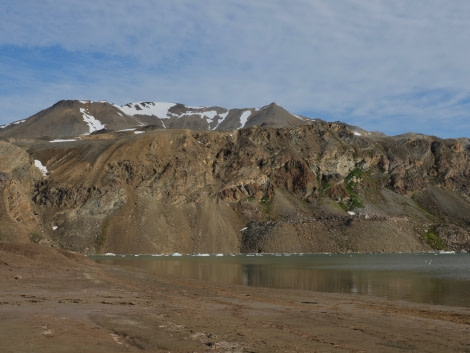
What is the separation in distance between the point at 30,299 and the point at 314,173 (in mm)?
141274

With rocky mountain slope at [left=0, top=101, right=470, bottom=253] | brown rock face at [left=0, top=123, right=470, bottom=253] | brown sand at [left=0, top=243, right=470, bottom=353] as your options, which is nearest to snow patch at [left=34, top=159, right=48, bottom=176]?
rocky mountain slope at [left=0, top=101, right=470, bottom=253]

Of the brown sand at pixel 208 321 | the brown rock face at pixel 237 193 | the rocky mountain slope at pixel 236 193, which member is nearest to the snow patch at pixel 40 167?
the rocky mountain slope at pixel 236 193

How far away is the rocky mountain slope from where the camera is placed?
379 ft

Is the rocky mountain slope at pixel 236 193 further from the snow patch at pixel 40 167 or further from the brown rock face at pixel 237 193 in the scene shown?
the snow patch at pixel 40 167

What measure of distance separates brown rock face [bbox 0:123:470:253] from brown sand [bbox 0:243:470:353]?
2895 inches

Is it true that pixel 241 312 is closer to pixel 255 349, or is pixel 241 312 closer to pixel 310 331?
pixel 310 331

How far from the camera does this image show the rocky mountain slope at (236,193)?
379ft

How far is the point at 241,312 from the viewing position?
951 inches

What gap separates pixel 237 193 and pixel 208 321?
12177cm

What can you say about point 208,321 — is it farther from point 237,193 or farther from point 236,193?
point 237,193

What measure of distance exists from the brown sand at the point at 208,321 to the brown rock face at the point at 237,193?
73.5 m

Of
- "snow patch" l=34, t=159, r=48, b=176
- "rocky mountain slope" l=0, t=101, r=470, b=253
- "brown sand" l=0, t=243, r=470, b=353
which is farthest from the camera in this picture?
"snow patch" l=34, t=159, r=48, b=176

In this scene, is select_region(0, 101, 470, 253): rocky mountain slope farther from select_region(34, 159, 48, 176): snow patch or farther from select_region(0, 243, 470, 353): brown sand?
select_region(0, 243, 470, 353): brown sand

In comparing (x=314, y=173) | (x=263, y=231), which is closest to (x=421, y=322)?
(x=263, y=231)
